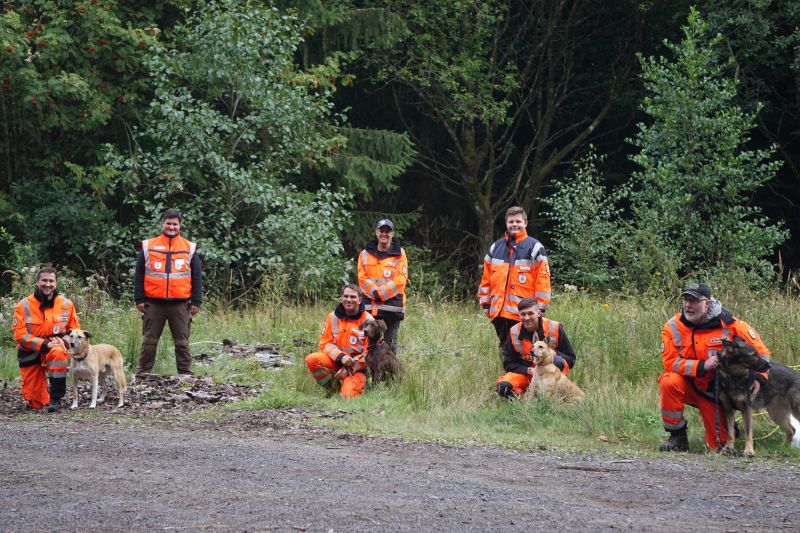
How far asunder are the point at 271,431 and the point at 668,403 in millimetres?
3796

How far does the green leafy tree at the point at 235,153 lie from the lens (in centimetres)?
2072

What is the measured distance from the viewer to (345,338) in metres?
12.4

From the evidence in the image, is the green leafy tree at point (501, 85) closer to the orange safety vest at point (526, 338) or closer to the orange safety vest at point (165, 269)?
the orange safety vest at point (165, 269)

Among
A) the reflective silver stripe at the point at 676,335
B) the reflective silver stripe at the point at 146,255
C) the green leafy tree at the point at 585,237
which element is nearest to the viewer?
the reflective silver stripe at the point at 676,335

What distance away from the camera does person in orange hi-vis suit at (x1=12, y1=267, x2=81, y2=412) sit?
12320 millimetres

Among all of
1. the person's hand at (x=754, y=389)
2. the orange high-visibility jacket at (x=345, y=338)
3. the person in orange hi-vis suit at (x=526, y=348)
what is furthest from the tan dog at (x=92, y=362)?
the person's hand at (x=754, y=389)

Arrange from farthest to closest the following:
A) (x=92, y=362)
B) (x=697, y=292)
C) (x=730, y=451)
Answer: (x=92, y=362)
(x=697, y=292)
(x=730, y=451)

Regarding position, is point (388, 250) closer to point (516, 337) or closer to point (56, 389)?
point (516, 337)

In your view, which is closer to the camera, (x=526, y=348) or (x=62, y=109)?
(x=526, y=348)

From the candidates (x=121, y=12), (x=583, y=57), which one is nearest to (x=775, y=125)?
(x=583, y=57)

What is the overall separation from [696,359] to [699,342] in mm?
157

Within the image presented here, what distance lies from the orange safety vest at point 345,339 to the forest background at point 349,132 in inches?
198

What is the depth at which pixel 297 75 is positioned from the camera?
23422 mm

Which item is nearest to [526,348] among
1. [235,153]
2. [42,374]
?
[42,374]
